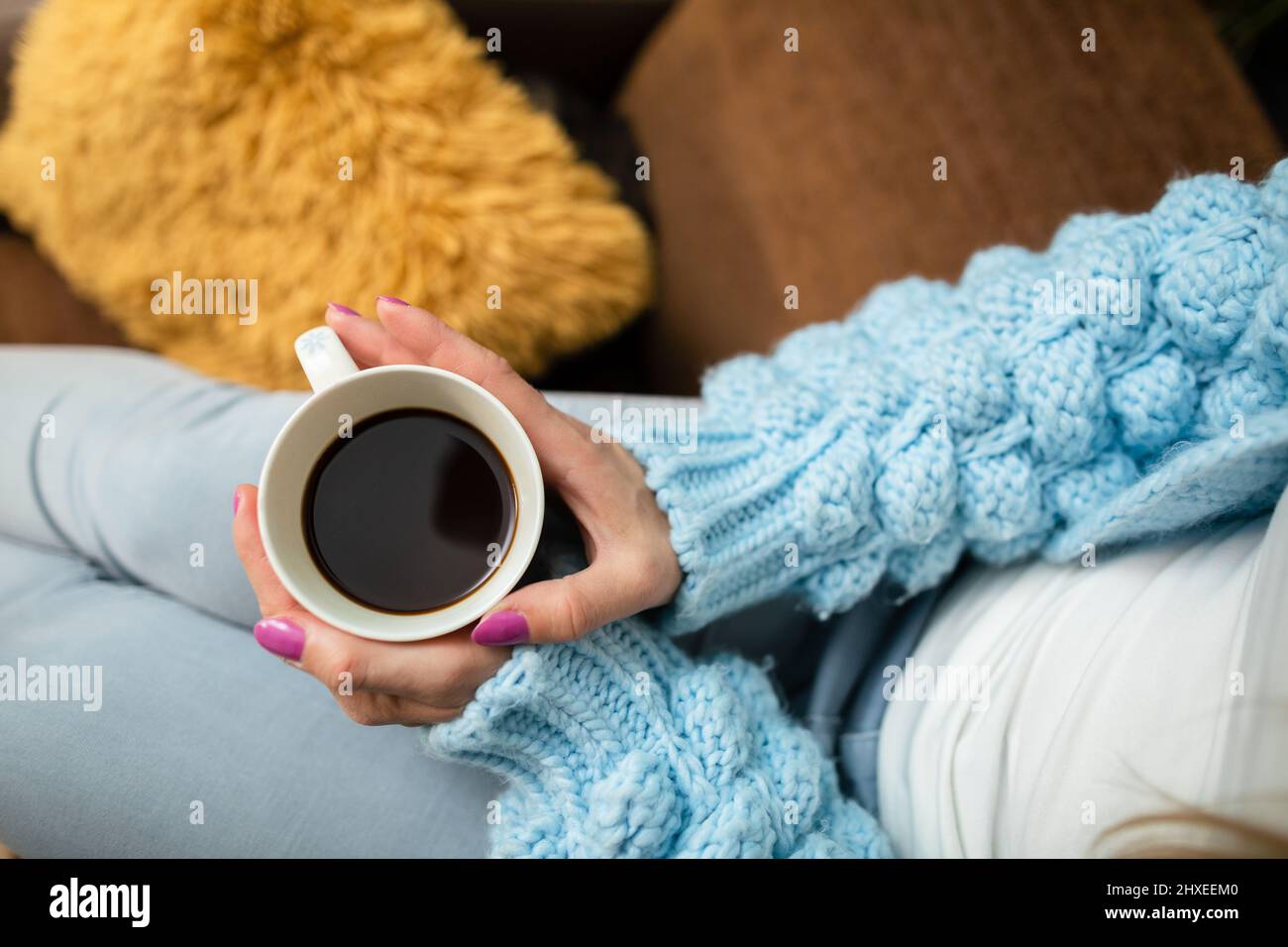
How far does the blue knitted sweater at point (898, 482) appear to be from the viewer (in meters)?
0.52

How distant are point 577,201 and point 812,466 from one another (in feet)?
1.65

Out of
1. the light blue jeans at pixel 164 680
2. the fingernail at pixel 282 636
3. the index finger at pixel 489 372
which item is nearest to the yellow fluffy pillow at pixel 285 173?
the light blue jeans at pixel 164 680

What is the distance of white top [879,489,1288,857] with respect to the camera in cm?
45

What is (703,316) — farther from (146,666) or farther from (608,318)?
(146,666)

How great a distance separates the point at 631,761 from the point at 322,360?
306 millimetres

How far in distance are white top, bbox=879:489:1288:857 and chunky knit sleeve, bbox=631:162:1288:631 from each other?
0.18 feet

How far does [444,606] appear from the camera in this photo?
1.63 ft

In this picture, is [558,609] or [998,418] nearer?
[558,609]

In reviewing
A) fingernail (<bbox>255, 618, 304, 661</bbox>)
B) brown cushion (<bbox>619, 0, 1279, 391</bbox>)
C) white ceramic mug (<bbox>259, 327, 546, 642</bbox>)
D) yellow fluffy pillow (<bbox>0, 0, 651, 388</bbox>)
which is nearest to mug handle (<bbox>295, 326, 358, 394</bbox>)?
white ceramic mug (<bbox>259, 327, 546, 642</bbox>)

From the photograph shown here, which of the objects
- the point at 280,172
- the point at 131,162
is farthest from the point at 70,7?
the point at 280,172

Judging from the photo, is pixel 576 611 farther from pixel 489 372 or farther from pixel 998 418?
pixel 998 418

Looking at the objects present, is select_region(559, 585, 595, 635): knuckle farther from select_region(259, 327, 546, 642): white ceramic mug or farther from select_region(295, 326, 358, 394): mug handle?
select_region(295, 326, 358, 394): mug handle

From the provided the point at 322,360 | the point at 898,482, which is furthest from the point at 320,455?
the point at 898,482

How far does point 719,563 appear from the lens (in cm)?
56
